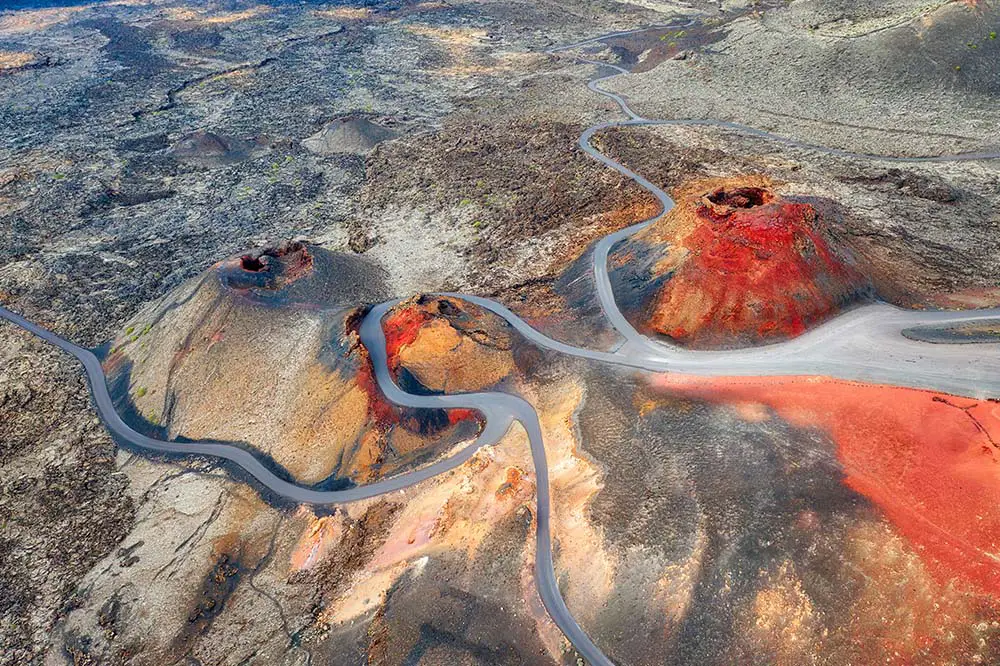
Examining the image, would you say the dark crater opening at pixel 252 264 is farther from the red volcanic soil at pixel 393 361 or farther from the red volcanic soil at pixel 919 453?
the red volcanic soil at pixel 919 453

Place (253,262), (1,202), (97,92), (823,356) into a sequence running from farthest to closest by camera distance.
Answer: (97,92) → (1,202) → (253,262) → (823,356)

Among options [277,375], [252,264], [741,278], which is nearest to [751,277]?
[741,278]

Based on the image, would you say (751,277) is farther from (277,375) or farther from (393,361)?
(277,375)

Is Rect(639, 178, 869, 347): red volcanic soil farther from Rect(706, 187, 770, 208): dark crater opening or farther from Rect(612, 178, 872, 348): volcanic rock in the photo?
Rect(706, 187, 770, 208): dark crater opening

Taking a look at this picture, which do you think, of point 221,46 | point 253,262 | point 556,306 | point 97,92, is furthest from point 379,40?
point 556,306

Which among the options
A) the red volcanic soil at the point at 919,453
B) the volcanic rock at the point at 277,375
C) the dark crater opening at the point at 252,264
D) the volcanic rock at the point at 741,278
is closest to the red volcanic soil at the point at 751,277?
the volcanic rock at the point at 741,278

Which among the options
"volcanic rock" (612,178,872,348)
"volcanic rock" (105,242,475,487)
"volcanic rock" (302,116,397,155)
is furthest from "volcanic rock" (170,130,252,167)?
"volcanic rock" (612,178,872,348)

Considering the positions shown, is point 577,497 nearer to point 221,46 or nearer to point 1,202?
point 1,202
